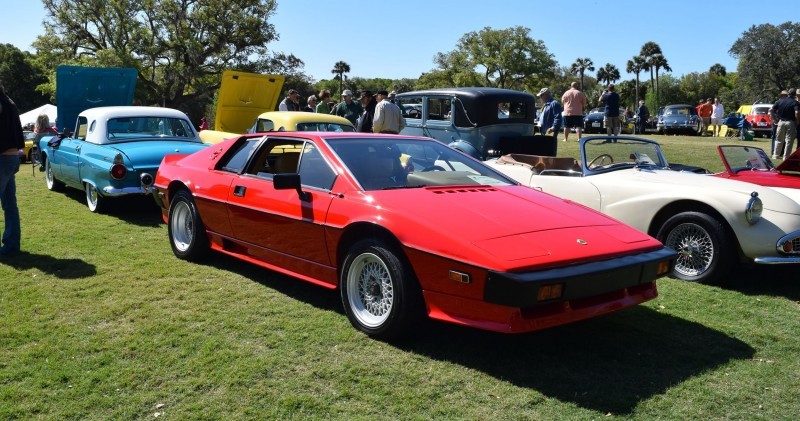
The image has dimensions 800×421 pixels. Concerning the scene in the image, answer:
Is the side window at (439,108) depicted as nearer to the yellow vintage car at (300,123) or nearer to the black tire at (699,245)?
the yellow vintage car at (300,123)

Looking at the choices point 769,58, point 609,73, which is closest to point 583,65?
point 609,73

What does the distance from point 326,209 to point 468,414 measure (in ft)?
5.92

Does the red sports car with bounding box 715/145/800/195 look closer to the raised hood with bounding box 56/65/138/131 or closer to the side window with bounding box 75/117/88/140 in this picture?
the side window with bounding box 75/117/88/140

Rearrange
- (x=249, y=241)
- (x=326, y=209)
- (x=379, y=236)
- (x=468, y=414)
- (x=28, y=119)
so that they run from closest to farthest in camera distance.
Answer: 1. (x=468, y=414)
2. (x=379, y=236)
3. (x=326, y=209)
4. (x=249, y=241)
5. (x=28, y=119)

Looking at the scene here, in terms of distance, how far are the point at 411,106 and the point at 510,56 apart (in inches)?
2510

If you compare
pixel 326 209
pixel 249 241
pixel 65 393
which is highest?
pixel 326 209

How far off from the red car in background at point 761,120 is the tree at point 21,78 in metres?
57.9

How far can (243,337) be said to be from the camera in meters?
4.04

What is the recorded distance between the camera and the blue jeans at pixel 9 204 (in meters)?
6.06

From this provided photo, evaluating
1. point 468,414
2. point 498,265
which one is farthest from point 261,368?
→ point 498,265

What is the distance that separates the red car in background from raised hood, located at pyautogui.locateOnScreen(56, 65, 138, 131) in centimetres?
2590

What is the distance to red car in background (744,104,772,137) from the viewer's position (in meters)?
27.7

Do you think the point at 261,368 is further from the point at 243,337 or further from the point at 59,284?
the point at 59,284

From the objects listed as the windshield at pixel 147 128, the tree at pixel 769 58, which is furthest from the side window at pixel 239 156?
the tree at pixel 769 58
